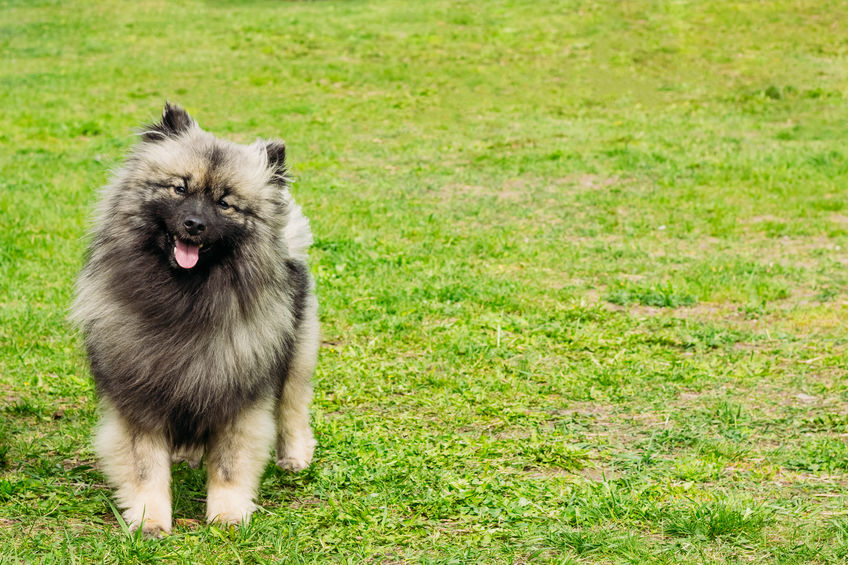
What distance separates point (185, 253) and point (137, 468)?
888 millimetres

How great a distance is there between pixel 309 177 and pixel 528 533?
27.9ft

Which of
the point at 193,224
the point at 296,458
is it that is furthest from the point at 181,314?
the point at 296,458

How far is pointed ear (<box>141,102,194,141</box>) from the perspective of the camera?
155 inches

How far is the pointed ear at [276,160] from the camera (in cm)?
404

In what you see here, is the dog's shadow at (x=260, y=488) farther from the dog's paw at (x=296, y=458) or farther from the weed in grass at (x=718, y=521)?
the weed in grass at (x=718, y=521)

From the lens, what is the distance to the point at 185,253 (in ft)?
12.1

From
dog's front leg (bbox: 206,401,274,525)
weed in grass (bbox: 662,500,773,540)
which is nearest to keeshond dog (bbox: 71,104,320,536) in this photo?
dog's front leg (bbox: 206,401,274,525)

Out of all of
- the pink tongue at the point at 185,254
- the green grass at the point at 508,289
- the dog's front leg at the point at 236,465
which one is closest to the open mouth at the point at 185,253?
the pink tongue at the point at 185,254

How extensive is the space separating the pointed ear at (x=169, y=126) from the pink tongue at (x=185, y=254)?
522 mm

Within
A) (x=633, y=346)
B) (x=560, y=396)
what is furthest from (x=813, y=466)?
(x=633, y=346)

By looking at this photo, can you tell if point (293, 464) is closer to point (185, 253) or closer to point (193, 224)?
point (185, 253)

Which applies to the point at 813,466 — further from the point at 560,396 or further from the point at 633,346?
the point at 633,346

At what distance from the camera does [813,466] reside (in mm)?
4535

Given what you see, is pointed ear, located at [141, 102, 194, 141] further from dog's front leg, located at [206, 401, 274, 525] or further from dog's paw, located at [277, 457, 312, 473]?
dog's paw, located at [277, 457, 312, 473]
